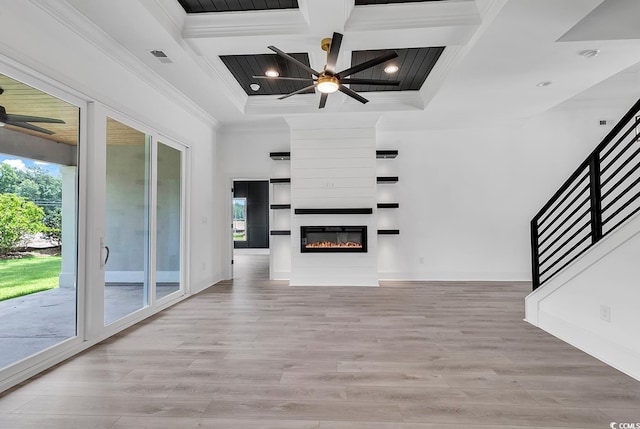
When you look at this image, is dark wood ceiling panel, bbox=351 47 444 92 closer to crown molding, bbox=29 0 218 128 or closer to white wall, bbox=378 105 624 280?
white wall, bbox=378 105 624 280

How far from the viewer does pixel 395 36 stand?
326 cm

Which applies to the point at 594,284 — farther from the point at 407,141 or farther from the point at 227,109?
the point at 227,109

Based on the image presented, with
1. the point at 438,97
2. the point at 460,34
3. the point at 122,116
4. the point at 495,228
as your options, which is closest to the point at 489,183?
the point at 495,228

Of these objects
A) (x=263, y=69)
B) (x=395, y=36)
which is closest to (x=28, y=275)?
(x=263, y=69)

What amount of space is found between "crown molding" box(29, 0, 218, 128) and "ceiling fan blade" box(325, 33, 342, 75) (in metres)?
2.10

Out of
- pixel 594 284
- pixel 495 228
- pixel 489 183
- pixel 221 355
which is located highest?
pixel 489 183

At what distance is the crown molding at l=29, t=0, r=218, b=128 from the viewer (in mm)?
2518

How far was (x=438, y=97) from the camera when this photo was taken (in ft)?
15.1

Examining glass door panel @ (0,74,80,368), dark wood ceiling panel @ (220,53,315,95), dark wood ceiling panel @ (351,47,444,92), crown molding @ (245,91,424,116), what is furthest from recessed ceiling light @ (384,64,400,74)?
glass door panel @ (0,74,80,368)

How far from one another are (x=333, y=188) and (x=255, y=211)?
22.6 feet


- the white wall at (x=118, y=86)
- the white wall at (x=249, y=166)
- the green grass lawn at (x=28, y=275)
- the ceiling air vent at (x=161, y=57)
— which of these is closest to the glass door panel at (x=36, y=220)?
the green grass lawn at (x=28, y=275)

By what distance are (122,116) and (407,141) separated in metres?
4.77

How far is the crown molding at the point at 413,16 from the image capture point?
300 centimetres

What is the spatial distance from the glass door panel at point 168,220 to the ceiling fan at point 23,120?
60.1 inches
